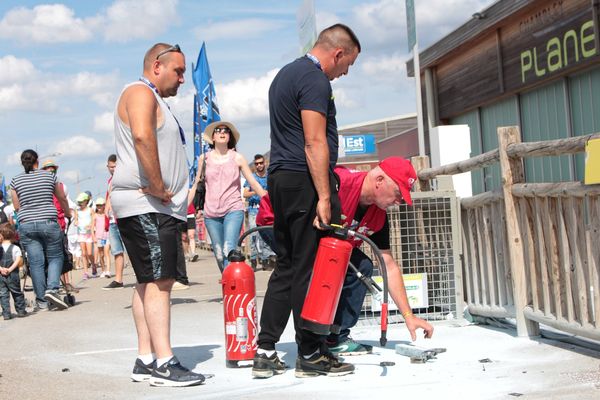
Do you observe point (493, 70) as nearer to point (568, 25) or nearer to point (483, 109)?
point (483, 109)

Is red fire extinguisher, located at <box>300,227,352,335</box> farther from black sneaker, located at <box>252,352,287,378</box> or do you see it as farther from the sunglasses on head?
the sunglasses on head

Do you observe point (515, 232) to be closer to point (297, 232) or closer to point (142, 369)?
point (297, 232)

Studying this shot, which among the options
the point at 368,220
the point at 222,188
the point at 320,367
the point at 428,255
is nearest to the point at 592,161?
the point at 368,220

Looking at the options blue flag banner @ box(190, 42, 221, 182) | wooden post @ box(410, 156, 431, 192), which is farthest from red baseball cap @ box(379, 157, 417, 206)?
blue flag banner @ box(190, 42, 221, 182)

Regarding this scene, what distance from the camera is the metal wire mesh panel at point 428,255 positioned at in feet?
24.5

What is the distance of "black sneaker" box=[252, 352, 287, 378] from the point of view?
545 centimetres

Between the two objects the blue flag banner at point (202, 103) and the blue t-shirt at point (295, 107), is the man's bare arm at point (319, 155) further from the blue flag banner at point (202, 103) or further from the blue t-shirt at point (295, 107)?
the blue flag banner at point (202, 103)

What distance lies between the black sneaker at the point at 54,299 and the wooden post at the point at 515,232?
6.07 m

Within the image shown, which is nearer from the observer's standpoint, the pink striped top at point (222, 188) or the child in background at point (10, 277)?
the pink striped top at point (222, 188)

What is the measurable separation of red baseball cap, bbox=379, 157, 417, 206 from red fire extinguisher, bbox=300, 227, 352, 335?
578mm

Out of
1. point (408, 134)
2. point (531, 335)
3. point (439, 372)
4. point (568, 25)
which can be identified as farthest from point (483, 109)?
point (439, 372)

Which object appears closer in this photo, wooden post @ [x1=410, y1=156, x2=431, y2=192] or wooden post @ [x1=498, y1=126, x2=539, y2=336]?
wooden post @ [x1=498, y1=126, x2=539, y2=336]

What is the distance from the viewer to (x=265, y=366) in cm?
548

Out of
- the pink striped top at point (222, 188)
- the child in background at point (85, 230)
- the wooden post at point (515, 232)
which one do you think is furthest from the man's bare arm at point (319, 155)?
the child in background at point (85, 230)
